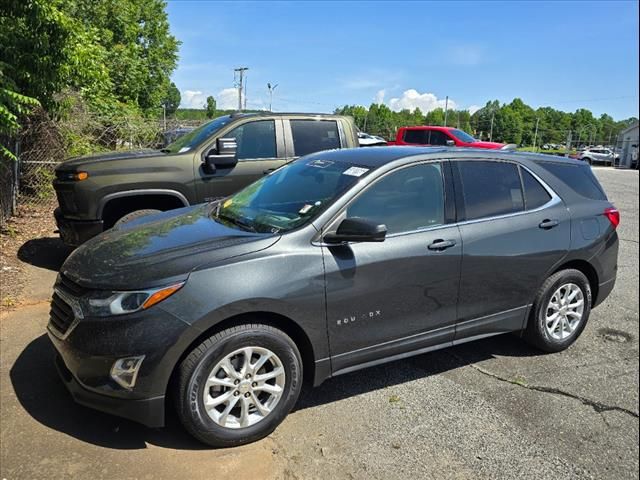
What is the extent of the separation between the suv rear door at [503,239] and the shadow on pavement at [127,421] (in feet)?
1.44

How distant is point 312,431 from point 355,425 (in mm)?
278

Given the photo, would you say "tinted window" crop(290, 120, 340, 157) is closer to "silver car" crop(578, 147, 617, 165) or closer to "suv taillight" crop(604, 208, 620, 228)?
"suv taillight" crop(604, 208, 620, 228)

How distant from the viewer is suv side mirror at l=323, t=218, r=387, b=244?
3039 millimetres

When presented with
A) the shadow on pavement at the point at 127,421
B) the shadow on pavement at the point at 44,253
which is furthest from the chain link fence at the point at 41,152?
the shadow on pavement at the point at 127,421

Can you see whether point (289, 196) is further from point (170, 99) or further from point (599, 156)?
point (170, 99)

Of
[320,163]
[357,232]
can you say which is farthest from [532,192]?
[357,232]

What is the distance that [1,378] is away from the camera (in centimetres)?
356

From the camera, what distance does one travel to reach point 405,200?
3.62m

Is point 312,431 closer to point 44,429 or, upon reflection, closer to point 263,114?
point 44,429

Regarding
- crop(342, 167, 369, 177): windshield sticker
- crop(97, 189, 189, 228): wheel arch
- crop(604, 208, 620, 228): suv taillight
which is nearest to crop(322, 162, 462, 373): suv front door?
crop(342, 167, 369, 177): windshield sticker

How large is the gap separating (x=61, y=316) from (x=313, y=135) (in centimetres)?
450

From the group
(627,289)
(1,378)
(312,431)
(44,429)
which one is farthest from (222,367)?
(627,289)

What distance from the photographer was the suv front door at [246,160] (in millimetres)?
6047

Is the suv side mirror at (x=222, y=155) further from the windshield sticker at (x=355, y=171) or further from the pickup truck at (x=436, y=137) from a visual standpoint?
the pickup truck at (x=436, y=137)
